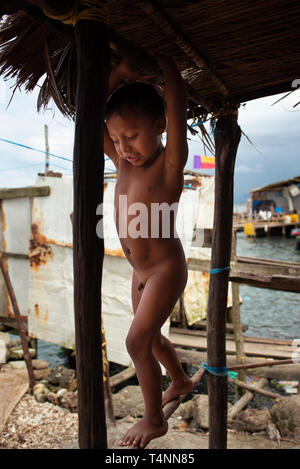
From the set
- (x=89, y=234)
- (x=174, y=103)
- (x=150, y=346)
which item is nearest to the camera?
(x=89, y=234)

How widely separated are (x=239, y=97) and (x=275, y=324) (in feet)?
35.9

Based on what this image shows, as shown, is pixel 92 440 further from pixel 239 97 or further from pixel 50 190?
pixel 50 190

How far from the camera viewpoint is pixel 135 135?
1.63m

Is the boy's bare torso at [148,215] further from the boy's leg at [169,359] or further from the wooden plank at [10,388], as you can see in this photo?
the wooden plank at [10,388]

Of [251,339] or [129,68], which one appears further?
[251,339]

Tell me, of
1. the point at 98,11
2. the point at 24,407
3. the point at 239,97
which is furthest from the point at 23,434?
the point at 98,11

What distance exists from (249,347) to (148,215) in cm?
633

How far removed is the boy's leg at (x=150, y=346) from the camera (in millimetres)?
1610

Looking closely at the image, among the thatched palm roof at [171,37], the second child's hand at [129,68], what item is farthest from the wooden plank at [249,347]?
the second child's hand at [129,68]

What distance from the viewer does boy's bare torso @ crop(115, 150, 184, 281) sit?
1713mm

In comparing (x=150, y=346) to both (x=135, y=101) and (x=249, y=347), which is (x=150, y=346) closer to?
(x=135, y=101)

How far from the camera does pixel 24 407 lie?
5.77 meters

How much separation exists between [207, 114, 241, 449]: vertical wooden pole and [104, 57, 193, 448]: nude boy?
1.09 meters

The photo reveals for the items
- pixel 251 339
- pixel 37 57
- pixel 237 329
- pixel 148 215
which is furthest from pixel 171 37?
pixel 251 339
